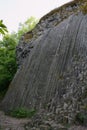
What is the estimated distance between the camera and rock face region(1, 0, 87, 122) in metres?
14.2

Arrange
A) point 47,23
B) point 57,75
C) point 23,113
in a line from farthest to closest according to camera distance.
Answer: point 47,23 → point 57,75 → point 23,113

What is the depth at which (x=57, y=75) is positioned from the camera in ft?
55.1

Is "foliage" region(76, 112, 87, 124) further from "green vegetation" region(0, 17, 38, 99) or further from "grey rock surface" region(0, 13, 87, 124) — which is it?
"green vegetation" region(0, 17, 38, 99)

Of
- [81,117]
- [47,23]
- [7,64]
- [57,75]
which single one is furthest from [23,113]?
[7,64]

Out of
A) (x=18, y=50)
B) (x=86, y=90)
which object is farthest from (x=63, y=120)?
(x=18, y=50)

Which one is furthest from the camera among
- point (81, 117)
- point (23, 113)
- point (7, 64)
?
point (7, 64)

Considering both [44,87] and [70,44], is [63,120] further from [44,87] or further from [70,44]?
[70,44]

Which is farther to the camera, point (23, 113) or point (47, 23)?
point (47, 23)

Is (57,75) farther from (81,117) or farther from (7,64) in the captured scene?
(7,64)

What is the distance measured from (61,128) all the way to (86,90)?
9.73 feet

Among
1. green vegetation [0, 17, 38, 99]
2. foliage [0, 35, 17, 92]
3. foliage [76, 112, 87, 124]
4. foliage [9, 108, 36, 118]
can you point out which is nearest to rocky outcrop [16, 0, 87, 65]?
green vegetation [0, 17, 38, 99]

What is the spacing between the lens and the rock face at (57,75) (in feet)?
46.6

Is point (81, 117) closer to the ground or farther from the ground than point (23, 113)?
closer to the ground

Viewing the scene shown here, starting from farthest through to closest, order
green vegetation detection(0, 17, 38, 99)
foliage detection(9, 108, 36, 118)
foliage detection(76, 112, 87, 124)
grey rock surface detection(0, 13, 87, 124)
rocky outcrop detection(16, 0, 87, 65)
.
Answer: green vegetation detection(0, 17, 38, 99) → rocky outcrop detection(16, 0, 87, 65) → foliage detection(9, 108, 36, 118) → grey rock surface detection(0, 13, 87, 124) → foliage detection(76, 112, 87, 124)
